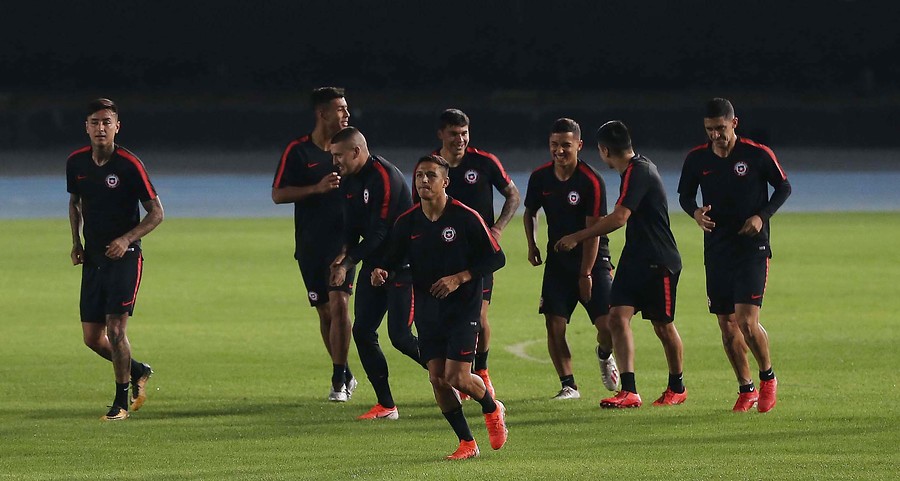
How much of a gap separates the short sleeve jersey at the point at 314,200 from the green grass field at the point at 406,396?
1.02 metres

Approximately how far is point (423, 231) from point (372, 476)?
4.21ft

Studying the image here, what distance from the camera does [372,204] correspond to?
26.7 feet

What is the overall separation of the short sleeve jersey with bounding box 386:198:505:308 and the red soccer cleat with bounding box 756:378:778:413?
222 cm

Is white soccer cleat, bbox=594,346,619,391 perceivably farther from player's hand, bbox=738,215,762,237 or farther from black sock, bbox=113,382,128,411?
black sock, bbox=113,382,128,411

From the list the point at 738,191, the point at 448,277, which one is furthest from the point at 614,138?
the point at 448,277

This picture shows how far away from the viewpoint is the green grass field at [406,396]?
663 centimetres

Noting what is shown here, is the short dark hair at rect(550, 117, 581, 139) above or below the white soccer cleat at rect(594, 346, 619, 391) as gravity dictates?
above

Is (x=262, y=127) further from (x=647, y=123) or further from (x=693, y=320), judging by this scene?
(x=693, y=320)

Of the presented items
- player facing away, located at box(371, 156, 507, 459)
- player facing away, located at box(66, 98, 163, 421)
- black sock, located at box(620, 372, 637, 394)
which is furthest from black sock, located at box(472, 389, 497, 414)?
player facing away, located at box(66, 98, 163, 421)

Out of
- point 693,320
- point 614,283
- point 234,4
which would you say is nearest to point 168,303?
point 693,320

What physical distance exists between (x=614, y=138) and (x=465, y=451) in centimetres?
254

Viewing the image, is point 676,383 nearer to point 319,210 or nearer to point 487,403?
point 487,403

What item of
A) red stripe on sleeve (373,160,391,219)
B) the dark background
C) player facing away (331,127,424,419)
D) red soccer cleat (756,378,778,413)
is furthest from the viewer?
the dark background

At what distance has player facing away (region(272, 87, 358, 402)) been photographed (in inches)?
356
